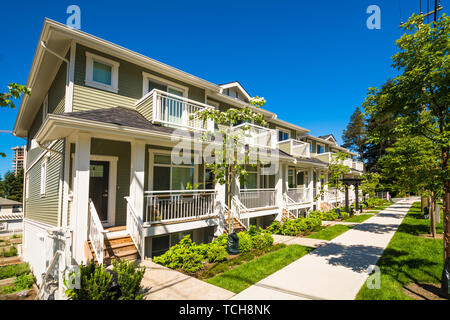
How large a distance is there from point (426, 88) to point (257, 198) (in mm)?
8127

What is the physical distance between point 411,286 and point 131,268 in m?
5.64

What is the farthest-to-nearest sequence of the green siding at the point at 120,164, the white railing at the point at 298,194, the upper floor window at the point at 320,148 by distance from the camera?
the upper floor window at the point at 320,148 → the white railing at the point at 298,194 → the green siding at the point at 120,164

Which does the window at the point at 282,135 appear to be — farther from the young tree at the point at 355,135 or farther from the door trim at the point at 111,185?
the young tree at the point at 355,135

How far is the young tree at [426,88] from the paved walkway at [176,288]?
438cm

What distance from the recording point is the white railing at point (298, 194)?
14219mm

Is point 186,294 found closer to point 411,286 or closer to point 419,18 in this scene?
point 411,286

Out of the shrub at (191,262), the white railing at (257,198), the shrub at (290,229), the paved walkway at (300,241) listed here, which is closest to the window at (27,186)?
the white railing at (257,198)

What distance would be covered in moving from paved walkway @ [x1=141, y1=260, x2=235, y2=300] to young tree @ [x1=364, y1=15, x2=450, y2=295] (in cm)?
438

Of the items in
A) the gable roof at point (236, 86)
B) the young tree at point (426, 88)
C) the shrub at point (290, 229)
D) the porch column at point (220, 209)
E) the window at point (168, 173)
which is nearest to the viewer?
the young tree at point (426, 88)

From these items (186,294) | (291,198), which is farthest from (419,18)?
(291,198)

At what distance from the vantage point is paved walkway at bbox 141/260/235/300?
14.3 feet

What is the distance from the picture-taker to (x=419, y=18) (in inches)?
180

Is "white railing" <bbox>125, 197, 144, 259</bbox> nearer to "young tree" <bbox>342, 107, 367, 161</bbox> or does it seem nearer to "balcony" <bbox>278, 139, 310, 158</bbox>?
"balcony" <bbox>278, 139, 310, 158</bbox>

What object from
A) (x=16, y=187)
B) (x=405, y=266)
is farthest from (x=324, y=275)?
(x=16, y=187)
